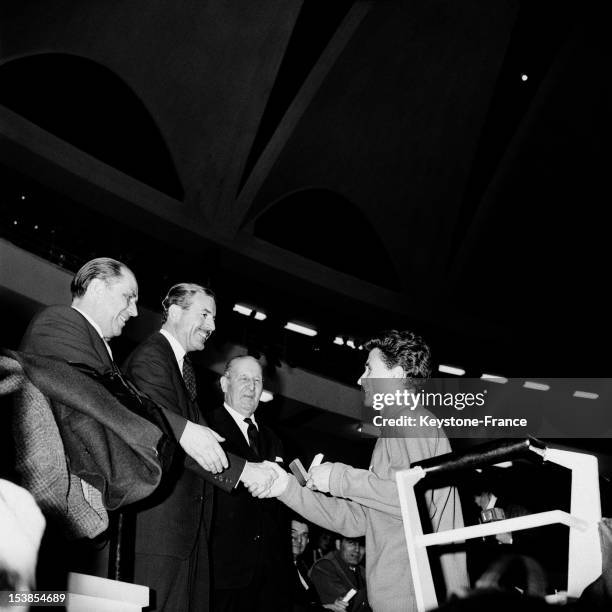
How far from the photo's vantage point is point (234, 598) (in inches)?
128

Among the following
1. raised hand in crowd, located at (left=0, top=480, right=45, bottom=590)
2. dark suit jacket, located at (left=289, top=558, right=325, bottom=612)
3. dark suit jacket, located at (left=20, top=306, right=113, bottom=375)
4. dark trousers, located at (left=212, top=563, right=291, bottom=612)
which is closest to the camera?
raised hand in crowd, located at (left=0, top=480, right=45, bottom=590)

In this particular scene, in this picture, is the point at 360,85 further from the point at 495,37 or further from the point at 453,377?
the point at 453,377

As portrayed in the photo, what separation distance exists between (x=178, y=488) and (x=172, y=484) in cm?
4

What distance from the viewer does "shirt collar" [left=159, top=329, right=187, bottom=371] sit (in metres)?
3.29

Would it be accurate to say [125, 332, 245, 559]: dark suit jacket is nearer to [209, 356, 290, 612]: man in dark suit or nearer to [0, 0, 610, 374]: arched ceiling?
[209, 356, 290, 612]: man in dark suit

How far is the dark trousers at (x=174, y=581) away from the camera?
2.57 m

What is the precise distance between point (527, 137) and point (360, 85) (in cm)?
494

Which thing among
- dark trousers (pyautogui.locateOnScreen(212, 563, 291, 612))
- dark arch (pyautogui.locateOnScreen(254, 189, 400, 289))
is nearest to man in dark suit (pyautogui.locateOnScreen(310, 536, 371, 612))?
dark trousers (pyautogui.locateOnScreen(212, 563, 291, 612))

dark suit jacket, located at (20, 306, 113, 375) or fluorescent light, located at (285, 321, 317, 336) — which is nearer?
dark suit jacket, located at (20, 306, 113, 375)

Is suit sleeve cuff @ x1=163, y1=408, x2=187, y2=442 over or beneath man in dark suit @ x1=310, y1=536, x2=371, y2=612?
over

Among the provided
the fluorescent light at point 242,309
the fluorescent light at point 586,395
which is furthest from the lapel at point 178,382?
the fluorescent light at point 586,395

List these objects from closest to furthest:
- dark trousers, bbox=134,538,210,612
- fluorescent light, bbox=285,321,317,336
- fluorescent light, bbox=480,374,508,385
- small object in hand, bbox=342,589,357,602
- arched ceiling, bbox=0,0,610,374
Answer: dark trousers, bbox=134,538,210,612 < small object in hand, bbox=342,589,357,602 < arched ceiling, bbox=0,0,610,374 < fluorescent light, bbox=285,321,317,336 < fluorescent light, bbox=480,374,508,385

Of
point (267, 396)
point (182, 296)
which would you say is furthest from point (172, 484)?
point (267, 396)

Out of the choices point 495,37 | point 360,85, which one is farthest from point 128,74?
point 495,37
